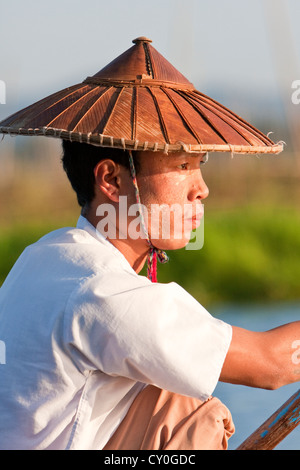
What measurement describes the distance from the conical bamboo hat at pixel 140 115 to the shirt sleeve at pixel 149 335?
1.26 ft

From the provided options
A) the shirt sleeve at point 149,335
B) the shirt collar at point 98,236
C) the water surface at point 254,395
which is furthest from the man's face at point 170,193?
the water surface at point 254,395

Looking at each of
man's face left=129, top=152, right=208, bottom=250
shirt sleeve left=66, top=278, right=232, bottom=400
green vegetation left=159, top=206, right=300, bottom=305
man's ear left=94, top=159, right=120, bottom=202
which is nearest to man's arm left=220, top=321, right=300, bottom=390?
shirt sleeve left=66, top=278, right=232, bottom=400

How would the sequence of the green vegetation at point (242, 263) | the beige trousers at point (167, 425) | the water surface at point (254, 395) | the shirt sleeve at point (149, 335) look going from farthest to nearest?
the green vegetation at point (242, 263)
the water surface at point (254, 395)
the beige trousers at point (167, 425)
the shirt sleeve at point (149, 335)

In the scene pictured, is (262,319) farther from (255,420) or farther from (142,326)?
(142,326)

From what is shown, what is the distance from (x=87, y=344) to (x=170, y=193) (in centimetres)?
49

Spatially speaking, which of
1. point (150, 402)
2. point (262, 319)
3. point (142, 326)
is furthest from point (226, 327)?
point (262, 319)

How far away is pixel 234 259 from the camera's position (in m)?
8.00

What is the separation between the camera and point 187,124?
80.0 inches

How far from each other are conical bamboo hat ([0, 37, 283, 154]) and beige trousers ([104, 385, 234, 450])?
619 mm

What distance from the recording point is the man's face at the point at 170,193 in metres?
2.05

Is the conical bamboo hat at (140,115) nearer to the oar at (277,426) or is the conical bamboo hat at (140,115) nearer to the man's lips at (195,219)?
the man's lips at (195,219)

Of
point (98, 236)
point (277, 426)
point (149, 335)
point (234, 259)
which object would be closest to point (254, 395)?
point (234, 259)

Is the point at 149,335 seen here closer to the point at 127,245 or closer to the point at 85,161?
the point at 127,245
